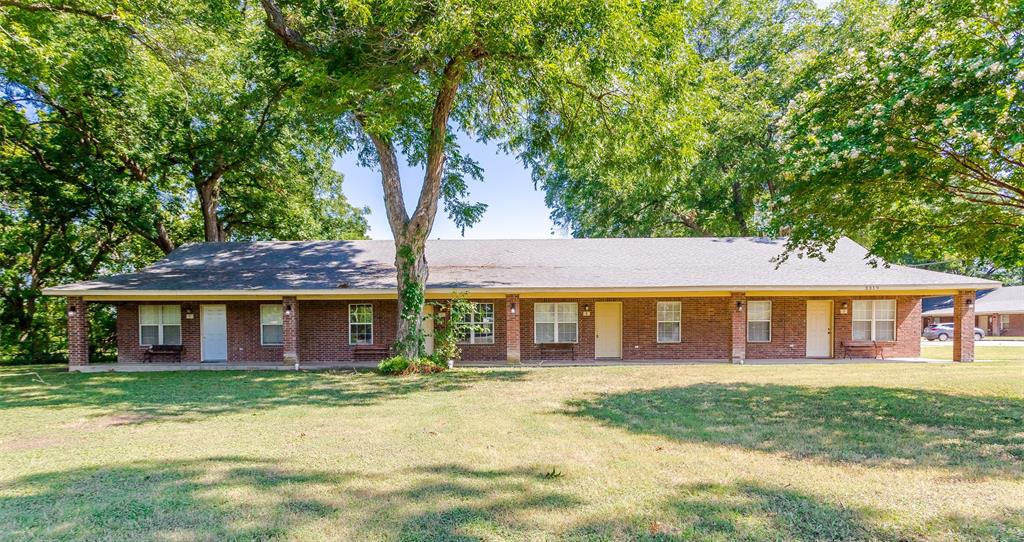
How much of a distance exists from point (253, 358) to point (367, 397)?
26.3 feet

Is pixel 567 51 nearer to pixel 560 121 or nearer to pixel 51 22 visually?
pixel 560 121

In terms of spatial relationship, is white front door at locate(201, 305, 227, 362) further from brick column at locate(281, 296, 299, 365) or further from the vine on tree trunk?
the vine on tree trunk

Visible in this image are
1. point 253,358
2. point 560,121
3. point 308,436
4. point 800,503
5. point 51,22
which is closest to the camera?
point 800,503

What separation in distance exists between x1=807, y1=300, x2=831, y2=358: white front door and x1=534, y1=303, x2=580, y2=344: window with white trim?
7416 millimetres

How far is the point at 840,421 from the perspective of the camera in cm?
696

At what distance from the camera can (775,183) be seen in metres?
21.6

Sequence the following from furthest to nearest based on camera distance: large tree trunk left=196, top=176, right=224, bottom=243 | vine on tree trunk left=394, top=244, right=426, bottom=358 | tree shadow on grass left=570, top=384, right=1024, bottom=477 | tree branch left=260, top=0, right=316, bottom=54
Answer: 1. large tree trunk left=196, top=176, right=224, bottom=243
2. vine on tree trunk left=394, top=244, right=426, bottom=358
3. tree branch left=260, top=0, right=316, bottom=54
4. tree shadow on grass left=570, top=384, right=1024, bottom=477

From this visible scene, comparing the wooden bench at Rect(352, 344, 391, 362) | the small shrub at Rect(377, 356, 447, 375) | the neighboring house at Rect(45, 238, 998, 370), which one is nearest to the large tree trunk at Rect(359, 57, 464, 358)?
the small shrub at Rect(377, 356, 447, 375)

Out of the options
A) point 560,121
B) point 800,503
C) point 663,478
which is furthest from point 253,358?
point 800,503

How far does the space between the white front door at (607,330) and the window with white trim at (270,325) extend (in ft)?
32.7

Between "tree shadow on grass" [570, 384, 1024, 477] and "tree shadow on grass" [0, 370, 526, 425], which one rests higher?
"tree shadow on grass" [570, 384, 1024, 477]

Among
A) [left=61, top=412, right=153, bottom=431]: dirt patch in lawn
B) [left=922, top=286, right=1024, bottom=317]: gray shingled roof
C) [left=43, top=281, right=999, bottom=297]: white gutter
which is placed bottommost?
[left=922, top=286, right=1024, bottom=317]: gray shingled roof

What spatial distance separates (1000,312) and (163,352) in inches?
1806

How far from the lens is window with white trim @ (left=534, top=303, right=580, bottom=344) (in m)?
15.6
